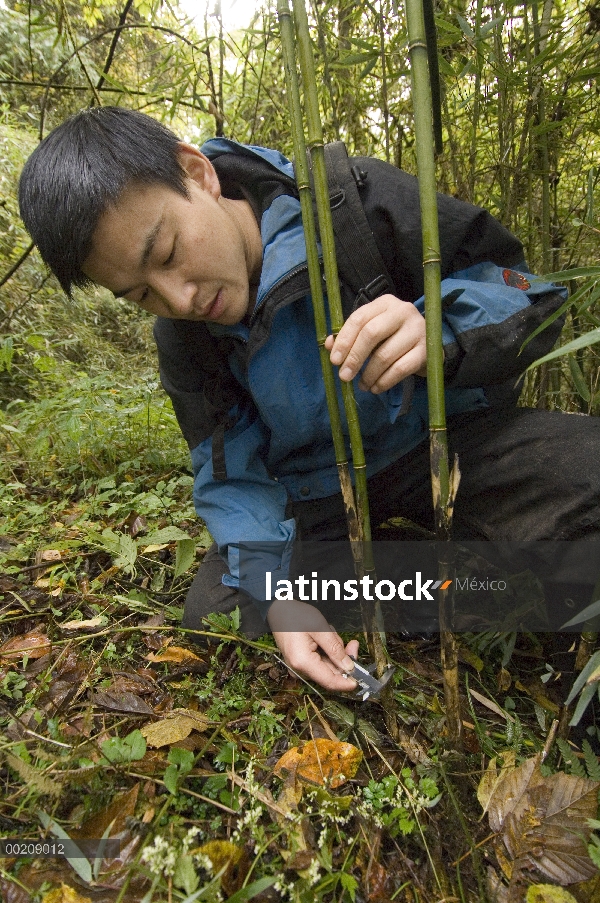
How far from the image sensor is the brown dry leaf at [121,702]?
116 centimetres

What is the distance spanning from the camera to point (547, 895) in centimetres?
85

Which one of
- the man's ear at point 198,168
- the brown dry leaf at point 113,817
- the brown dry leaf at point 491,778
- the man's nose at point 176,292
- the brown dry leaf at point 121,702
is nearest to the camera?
the brown dry leaf at point 113,817

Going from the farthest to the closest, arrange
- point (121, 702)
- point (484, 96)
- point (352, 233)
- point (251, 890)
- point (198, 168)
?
point (484, 96) < point (198, 168) < point (352, 233) < point (121, 702) < point (251, 890)

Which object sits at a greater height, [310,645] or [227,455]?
[227,455]

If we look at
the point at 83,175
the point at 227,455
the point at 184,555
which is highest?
the point at 83,175

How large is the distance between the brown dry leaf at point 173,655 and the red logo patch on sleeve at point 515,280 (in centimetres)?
122

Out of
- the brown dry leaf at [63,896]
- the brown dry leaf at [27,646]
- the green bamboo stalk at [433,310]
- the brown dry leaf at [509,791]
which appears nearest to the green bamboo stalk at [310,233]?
the green bamboo stalk at [433,310]

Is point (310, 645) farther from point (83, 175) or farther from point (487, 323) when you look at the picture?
point (83, 175)

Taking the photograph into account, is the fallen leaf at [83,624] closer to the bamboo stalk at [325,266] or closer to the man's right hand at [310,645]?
the man's right hand at [310,645]

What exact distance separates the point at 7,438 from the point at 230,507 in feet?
5.17

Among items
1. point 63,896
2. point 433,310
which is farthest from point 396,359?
point 63,896

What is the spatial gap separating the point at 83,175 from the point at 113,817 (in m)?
1.30

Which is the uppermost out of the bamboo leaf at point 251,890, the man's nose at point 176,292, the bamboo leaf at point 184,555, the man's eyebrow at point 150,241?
the man's eyebrow at point 150,241

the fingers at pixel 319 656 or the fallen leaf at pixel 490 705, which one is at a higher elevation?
the fingers at pixel 319 656
